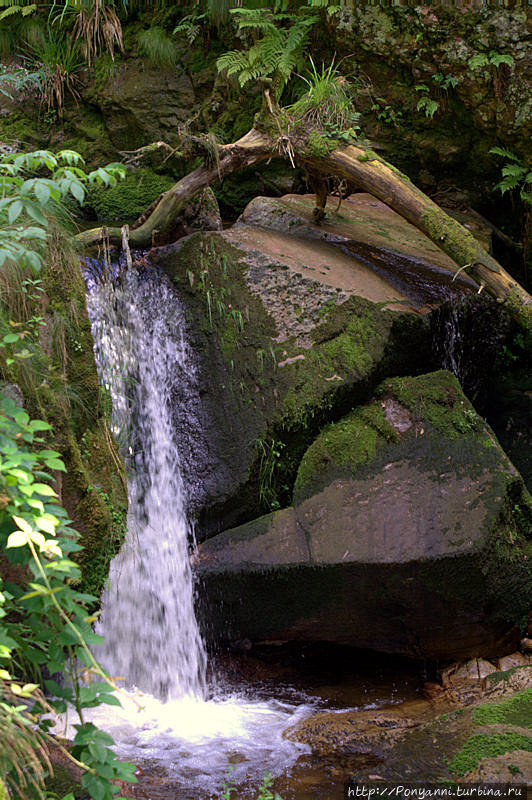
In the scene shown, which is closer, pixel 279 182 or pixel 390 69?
pixel 390 69

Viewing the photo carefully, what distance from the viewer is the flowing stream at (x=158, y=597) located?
3617mm

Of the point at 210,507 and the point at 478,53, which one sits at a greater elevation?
the point at 478,53

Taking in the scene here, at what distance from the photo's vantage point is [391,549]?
4.11 metres

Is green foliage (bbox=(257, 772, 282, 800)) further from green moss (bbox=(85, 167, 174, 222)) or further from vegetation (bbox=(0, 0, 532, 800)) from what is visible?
green moss (bbox=(85, 167, 174, 222))

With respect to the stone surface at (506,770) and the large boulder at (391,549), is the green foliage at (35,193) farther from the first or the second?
the stone surface at (506,770)

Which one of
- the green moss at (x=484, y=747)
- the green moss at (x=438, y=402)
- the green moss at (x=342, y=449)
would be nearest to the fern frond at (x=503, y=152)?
the green moss at (x=438, y=402)

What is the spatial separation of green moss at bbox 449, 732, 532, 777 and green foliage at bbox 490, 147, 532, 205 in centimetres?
497

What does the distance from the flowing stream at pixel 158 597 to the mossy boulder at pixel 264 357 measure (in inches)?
7.1

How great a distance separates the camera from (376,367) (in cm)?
472

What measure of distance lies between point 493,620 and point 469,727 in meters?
1.21

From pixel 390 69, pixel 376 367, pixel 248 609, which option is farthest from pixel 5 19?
pixel 248 609

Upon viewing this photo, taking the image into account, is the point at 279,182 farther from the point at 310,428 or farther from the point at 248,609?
the point at 248,609

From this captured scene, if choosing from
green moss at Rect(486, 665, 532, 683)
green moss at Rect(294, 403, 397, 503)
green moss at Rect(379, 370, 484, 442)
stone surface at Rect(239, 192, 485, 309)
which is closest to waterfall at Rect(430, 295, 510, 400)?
stone surface at Rect(239, 192, 485, 309)

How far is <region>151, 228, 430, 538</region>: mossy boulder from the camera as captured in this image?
4.50m
